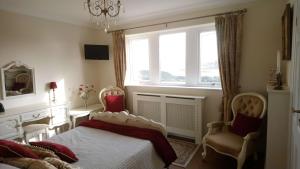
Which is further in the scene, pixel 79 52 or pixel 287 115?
pixel 79 52

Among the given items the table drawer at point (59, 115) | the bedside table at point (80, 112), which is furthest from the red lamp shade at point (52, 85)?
the bedside table at point (80, 112)

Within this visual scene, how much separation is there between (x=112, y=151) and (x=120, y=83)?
2.49 m

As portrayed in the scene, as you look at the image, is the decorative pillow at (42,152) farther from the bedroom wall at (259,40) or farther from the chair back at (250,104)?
the bedroom wall at (259,40)

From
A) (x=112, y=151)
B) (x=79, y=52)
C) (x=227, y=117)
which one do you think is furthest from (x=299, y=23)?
(x=79, y=52)

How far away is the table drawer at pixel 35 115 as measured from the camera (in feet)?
9.44

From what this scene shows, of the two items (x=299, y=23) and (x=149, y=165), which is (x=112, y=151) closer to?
(x=149, y=165)

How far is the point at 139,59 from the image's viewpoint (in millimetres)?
4223

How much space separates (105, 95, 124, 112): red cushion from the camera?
391 cm

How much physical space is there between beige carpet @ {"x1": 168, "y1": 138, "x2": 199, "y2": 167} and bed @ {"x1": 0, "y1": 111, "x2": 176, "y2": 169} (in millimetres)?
683

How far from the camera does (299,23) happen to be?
1508 millimetres

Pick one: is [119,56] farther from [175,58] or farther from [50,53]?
[50,53]

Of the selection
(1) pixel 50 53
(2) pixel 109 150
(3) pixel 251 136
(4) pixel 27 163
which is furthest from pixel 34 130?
(3) pixel 251 136

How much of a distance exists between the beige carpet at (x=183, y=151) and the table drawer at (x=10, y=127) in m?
2.44

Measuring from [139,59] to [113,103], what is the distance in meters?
1.17
